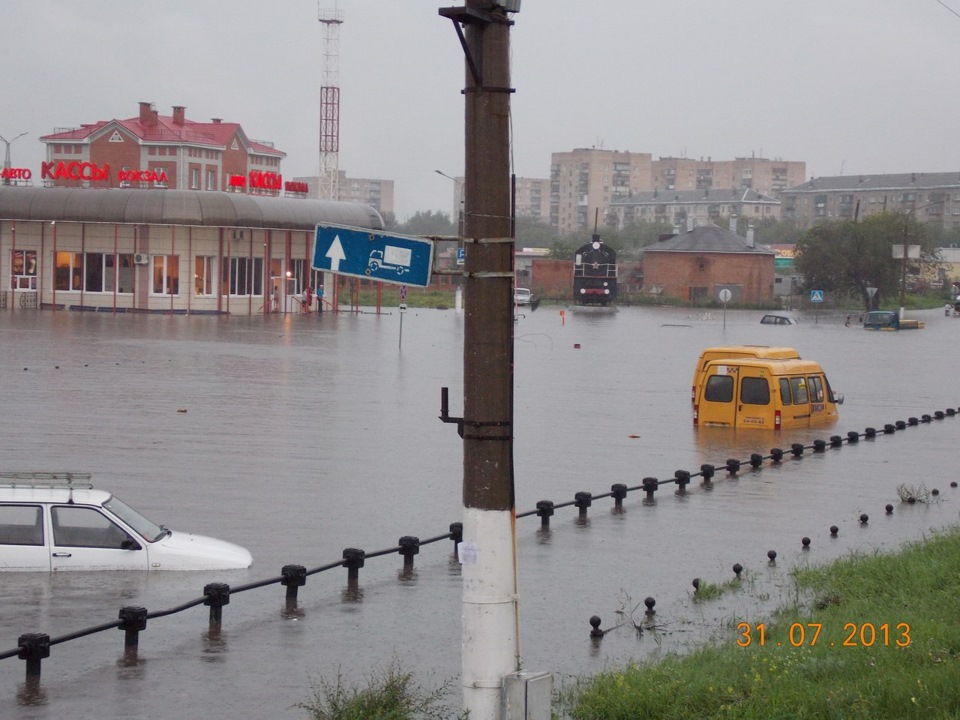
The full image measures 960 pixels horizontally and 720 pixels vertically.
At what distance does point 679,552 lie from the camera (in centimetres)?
1483

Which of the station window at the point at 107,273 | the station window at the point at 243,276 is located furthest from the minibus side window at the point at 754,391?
the station window at the point at 107,273

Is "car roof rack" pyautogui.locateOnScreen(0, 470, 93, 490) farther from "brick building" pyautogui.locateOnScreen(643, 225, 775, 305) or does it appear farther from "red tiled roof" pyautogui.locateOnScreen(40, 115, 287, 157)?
"brick building" pyautogui.locateOnScreen(643, 225, 775, 305)

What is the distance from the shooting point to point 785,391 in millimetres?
26750

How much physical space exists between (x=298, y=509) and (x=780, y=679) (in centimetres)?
999

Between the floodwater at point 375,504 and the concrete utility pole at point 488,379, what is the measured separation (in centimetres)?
219

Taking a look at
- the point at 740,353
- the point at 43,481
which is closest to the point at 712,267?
the point at 740,353

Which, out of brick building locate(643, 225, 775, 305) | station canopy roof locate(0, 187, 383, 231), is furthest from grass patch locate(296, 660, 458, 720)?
brick building locate(643, 225, 775, 305)

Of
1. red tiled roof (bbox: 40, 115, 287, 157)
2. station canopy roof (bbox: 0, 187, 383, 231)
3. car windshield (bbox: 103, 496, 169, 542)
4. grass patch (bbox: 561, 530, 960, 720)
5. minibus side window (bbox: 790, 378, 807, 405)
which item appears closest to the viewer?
grass patch (bbox: 561, 530, 960, 720)

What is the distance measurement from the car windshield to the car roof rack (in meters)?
0.30

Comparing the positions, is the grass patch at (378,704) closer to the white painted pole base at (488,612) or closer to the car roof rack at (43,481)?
the white painted pole base at (488,612)

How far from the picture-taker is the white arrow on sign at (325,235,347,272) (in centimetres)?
698

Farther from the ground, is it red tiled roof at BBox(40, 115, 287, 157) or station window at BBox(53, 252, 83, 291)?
red tiled roof at BBox(40, 115, 287, 157)

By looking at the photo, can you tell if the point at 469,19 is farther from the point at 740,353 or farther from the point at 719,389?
the point at 740,353

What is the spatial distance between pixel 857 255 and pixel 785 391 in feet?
253
